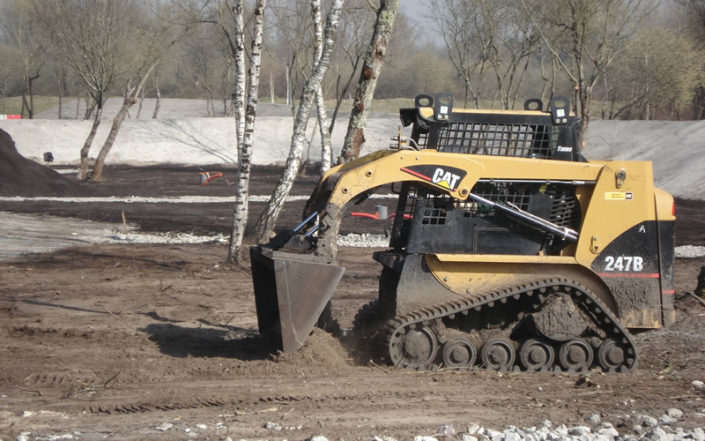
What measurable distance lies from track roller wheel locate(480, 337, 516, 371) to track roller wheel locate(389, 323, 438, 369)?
1.67ft

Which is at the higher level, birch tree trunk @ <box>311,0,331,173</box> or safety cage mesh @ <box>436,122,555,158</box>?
birch tree trunk @ <box>311,0,331,173</box>

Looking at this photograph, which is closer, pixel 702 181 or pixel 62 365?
pixel 62 365

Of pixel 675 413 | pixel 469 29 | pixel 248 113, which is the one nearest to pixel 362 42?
pixel 469 29

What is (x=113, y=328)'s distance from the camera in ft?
29.5

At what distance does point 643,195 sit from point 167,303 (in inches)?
257

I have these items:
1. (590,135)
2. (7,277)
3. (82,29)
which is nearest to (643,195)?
(7,277)

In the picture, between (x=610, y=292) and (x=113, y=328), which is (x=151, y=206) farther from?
(x=610, y=292)

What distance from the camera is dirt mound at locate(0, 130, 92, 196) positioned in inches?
1042

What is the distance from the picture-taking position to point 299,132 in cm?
1354

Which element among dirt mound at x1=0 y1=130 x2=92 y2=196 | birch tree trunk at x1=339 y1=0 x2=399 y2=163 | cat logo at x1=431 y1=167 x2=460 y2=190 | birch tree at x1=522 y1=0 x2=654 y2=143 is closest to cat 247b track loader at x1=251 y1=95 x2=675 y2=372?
cat logo at x1=431 y1=167 x2=460 y2=190

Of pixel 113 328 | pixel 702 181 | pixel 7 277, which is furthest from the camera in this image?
pixel 702 181

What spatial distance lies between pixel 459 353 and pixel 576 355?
1182 millimetres

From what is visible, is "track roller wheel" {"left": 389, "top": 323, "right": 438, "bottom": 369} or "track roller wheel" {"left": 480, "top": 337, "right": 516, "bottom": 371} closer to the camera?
"track roller wheel" {"left": 389, "top": 323, "right": 438, "bottom": 369}

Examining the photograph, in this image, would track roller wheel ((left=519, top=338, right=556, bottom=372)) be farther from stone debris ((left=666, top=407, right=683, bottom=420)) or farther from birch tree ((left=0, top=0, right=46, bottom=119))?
birch tree ((left=0, top=0, right=46, bottom=119))
